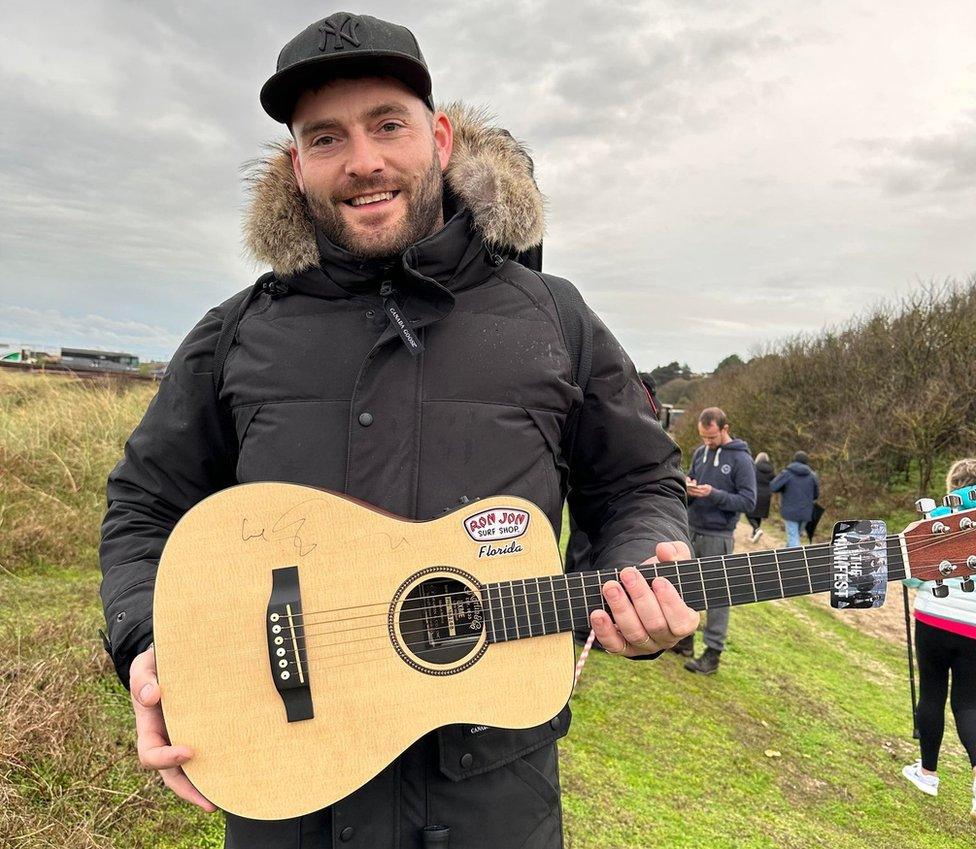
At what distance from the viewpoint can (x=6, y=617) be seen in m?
4.23

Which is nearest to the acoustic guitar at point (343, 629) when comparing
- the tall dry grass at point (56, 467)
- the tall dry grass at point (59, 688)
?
the tall dry grass at point (59, 688)

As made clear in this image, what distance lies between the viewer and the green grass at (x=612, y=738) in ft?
9.59

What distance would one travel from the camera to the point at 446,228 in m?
1.88

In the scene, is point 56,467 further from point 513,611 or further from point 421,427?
point 513,611

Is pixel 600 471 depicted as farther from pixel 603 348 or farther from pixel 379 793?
pixel 379 793

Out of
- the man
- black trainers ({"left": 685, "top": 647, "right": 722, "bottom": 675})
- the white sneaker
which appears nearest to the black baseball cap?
the man

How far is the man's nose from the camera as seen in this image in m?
1.82

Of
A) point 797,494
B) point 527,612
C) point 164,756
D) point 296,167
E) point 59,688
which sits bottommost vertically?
point 797,494

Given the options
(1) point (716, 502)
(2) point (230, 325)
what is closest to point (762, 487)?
(1) point (716, 502)

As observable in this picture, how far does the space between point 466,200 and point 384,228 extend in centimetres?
31

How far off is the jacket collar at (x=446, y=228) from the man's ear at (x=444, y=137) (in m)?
0.03

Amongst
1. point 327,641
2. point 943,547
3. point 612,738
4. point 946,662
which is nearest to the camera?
point 327,641

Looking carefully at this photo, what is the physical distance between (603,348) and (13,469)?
22.6 ft
